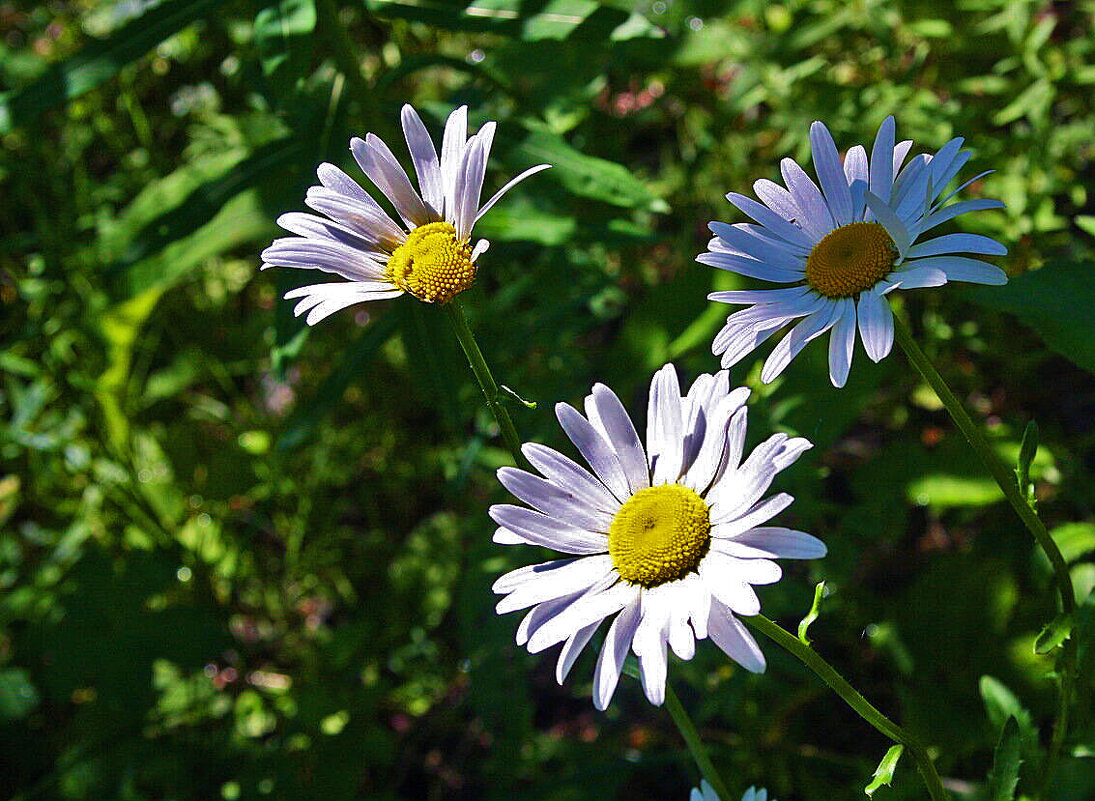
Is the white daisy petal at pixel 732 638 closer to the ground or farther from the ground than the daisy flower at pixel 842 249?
closer to the ground

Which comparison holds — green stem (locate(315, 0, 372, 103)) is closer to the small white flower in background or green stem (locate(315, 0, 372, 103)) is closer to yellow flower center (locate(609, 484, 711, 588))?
yellow flower center (locate(609, 484, 711, 588))

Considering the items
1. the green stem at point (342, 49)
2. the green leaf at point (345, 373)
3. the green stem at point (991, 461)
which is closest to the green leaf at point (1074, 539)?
the green stem at point (991, 461)

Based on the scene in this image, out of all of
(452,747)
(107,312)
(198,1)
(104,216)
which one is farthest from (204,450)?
(198,1)

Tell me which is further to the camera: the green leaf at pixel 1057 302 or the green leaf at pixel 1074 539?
the green leaf at pixel 1074 539

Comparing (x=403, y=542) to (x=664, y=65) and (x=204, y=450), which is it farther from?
(x=664, y=65)

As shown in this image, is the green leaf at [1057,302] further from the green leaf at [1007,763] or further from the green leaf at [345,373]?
the green leaf at [345,373]
